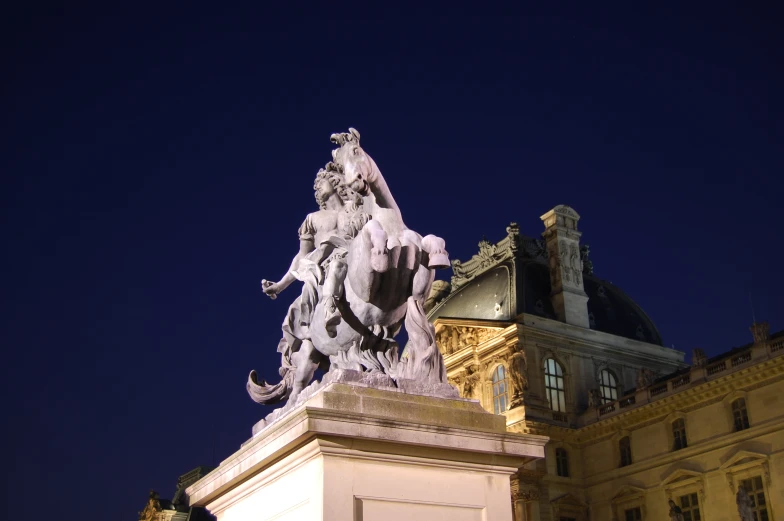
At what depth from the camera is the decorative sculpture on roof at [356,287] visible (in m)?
6.14

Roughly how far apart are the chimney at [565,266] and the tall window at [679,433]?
1056cm

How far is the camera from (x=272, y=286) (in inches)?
294

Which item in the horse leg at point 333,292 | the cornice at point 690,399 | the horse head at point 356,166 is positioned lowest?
the horse leg at point 333,292

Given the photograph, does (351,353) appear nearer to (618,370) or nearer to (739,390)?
(739,390)

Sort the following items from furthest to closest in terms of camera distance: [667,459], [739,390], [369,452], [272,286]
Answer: [667,459] → [739,390] → [272,286] → [369,452]

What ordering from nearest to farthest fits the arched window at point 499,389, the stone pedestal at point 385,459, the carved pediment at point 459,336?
the stone pedestal at point 385,459 → the arched window at point 499,389 → the carved pediment at point 459,336

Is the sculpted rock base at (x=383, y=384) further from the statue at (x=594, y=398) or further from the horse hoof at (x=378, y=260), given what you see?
the statue at (x=594, y=398)

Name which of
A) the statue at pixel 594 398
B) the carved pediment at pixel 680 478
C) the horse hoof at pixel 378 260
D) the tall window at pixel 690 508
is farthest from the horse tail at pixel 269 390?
the statue at pixel 594 398

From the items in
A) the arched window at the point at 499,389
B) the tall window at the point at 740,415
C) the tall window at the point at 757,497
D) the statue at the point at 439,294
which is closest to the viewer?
the tall window at the point at 757,497

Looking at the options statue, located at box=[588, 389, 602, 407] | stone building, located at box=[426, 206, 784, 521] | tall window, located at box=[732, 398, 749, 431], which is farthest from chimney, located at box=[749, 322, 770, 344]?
statue, located at box=[588, 389, 602, 407]

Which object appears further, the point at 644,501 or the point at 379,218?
the point at 644,501

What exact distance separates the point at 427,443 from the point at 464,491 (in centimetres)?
44

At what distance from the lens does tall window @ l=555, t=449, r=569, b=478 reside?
147 feet

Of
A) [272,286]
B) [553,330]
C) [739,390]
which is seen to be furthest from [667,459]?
[272,286]
